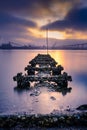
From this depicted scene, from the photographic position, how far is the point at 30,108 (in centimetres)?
1200

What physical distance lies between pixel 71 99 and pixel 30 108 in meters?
3.71

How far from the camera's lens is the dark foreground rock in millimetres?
4841

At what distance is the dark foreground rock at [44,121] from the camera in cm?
484

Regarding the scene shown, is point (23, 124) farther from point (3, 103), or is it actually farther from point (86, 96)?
point (86, 96)

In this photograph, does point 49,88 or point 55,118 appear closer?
point 55,118

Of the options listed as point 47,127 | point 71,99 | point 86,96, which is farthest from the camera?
point 86,96

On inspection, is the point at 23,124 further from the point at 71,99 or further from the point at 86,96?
the point at 86,96

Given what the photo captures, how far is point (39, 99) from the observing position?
13906 millimetres

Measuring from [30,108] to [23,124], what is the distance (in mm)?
7190

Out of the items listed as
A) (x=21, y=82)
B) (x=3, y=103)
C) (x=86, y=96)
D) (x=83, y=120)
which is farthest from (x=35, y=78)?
(x=83, y=120)

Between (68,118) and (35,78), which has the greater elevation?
(68,118)

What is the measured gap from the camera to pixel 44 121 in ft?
16.0

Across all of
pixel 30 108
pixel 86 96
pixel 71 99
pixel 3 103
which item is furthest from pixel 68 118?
pixel 86 96

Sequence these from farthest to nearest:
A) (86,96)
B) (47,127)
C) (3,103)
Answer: (86,96)
(3,103)
(47,127)
